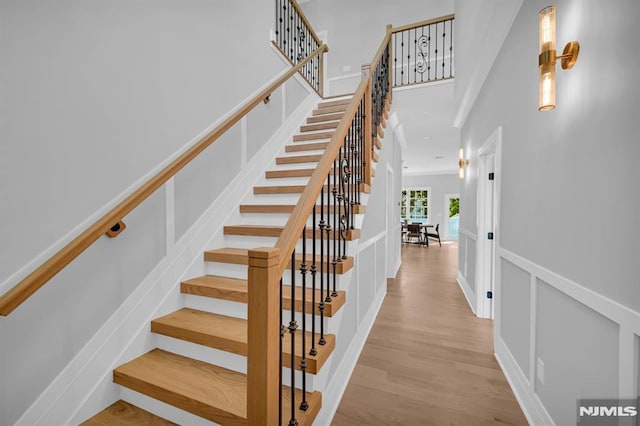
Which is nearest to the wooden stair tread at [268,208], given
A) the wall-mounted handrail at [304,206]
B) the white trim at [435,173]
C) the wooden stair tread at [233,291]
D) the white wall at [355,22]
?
the wooden stair tread at [233,291]

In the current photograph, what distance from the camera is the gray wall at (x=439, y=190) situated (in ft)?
40.5

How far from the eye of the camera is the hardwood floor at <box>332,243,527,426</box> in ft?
5.90

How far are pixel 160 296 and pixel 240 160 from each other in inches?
58.5

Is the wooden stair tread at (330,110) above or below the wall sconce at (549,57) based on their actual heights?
above

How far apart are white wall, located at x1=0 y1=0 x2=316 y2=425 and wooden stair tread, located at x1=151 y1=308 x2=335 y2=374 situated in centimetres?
32

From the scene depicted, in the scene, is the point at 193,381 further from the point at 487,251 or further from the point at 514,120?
the point at 487,251

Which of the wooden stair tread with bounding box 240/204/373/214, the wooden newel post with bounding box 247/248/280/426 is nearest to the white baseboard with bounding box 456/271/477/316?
the wooden stair tread with bounding box 240/204/373/214

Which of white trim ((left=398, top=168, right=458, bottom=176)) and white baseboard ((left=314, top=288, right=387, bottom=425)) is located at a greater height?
white trim ((left=398, top=168, right=458, bottom=176))

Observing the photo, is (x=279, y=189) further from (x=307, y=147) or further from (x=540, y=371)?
(x=540, y=371)

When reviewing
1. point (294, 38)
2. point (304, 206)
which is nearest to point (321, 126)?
point (294, 38)

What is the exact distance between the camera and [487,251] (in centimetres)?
337

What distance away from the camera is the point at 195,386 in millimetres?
1500
